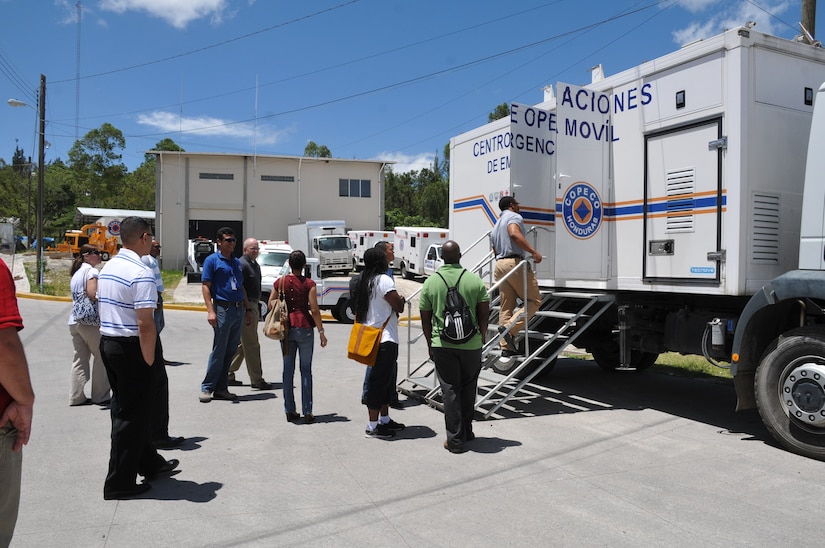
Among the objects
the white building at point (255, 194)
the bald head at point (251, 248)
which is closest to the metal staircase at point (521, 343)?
the bald head at point (251, 248)

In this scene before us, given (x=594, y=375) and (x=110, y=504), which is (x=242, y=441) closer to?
(x=110, y=504)

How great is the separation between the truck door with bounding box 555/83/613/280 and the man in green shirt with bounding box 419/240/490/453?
1953 mm

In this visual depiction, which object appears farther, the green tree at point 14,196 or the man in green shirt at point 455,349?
the green tree at point 14,196

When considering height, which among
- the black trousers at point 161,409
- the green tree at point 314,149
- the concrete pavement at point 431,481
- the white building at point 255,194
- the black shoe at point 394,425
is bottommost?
the concrete pavement at point 431,481

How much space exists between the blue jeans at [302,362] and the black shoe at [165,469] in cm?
152

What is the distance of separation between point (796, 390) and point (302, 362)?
4455 mm

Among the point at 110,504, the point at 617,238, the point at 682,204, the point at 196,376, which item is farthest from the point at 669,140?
the point at 196,376

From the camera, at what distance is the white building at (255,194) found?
116ft

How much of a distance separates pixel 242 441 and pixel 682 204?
4.90m

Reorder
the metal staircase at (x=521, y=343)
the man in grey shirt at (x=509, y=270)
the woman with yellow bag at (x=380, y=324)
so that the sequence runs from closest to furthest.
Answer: the woman with yellow bag at (x=380, y=324)
the metal staircase at (x=521, y=343)
the man in grey shirt at (x=509, y=270)

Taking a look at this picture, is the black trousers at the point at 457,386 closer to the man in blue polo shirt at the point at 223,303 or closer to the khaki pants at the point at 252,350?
the man in blue polo shirt at the point at 223,303

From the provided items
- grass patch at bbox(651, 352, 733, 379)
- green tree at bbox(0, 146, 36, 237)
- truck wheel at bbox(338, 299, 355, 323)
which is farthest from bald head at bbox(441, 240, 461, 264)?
green tree at bbox(0, 146, 36, 237)

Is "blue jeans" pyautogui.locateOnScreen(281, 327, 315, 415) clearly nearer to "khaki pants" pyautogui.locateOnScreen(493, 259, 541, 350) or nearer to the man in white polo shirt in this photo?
the man in white polo shirt

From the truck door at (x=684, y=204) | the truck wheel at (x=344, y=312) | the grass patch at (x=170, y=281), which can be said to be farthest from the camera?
the grass patch at (x=170, y=281)
